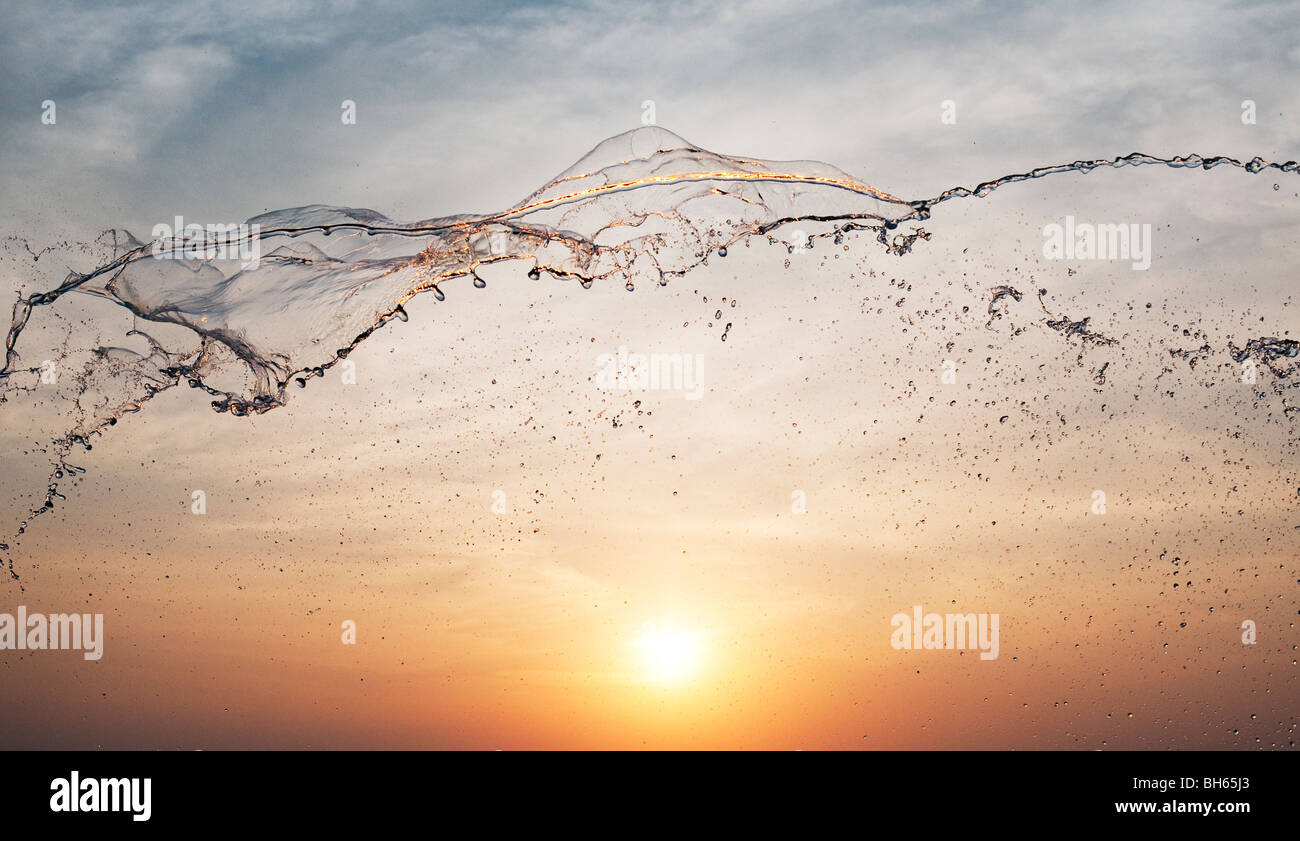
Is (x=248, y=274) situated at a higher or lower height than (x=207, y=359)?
higher

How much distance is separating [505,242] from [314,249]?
2.25 m
